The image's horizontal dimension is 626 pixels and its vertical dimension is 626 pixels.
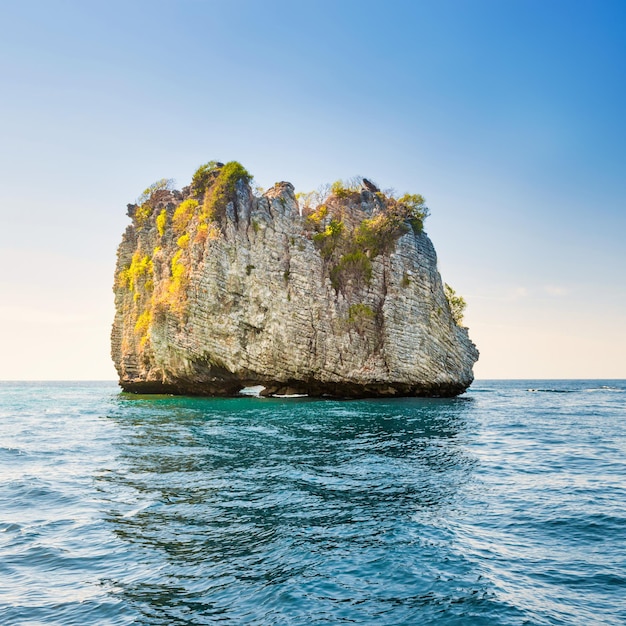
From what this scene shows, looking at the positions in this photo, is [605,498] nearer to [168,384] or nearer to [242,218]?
[242,218]

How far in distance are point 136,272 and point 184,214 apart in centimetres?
920

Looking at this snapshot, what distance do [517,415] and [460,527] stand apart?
87.8 feet

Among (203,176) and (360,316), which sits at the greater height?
(203,176)

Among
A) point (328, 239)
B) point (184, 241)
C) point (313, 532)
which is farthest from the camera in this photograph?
point (184, 241)

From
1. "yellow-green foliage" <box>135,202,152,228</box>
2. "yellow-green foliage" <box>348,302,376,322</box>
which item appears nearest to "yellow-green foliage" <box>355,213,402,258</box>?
"yellow-green foliage" <box>348,302,376,322</box>

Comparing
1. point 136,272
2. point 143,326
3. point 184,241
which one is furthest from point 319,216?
point 136,272

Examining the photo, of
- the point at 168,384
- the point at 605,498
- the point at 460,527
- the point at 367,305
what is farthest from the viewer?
the point at 168,384

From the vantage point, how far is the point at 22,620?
265 inches

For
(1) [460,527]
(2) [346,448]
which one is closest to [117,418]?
(2) [346,448]

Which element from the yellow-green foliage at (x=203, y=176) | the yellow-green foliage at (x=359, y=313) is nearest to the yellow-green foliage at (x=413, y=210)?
the yellow-green foliage at (x=359, y=313)

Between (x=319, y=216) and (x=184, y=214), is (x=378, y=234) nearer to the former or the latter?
(x=319, y=216)

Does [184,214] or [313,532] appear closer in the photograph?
[313,532]

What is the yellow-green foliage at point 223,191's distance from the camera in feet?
157

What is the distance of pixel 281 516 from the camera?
36.1ft
